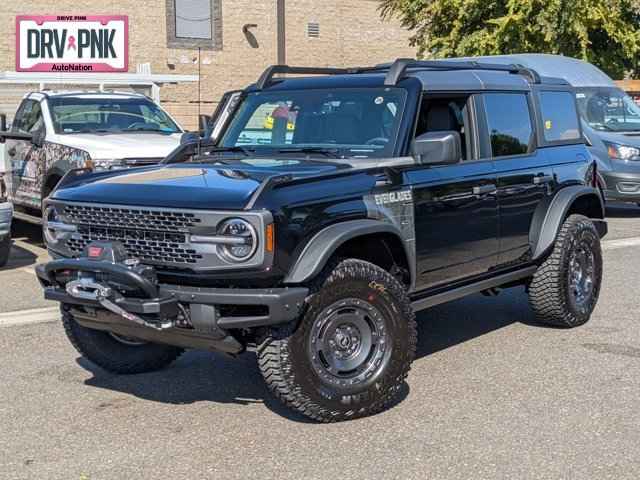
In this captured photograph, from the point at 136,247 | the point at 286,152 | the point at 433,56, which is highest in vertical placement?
the point at 433,56

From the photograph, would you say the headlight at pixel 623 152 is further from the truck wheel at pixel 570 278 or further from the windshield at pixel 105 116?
the truck wheel at pixel 570 278

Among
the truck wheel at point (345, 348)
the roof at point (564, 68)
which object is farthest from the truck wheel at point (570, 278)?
the roof at point (564, 68)

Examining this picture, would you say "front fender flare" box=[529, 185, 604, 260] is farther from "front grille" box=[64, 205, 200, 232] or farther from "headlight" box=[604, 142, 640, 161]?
"headlight" box=[604, 142, 640, 161]

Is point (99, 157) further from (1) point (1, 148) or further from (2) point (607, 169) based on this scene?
(2) point (607, 169)

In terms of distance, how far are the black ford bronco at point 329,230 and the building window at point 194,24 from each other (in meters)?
27.5

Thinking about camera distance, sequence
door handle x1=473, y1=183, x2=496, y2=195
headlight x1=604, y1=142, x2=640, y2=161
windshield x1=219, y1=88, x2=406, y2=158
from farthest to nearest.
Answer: headlight x1=604, y1=142, x2=640, y2=161
door handle x1=473, y1=183, x2=496, y2=195
windshield x1=219, y1=88, x2=406, y2=158

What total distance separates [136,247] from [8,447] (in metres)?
1.21

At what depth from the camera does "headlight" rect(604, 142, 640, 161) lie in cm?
1527

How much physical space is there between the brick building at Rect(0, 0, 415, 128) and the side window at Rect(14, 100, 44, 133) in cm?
1741

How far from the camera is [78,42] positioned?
19.8 m

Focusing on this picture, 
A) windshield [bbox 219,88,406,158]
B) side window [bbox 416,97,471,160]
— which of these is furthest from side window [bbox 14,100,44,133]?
side window [bbox 416,97,471,160]

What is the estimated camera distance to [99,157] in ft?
35.8

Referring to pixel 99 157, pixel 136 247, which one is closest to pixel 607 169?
pixel 99 157

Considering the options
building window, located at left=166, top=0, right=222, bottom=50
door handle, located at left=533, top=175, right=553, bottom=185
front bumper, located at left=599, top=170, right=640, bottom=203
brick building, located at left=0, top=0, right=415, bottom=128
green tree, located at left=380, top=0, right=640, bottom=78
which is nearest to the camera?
door handle, located at left=533, top=175, right=553, bottom=185
